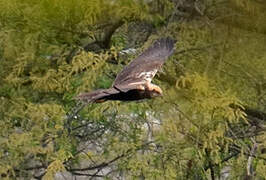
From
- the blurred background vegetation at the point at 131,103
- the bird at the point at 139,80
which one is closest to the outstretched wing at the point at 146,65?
the bird at the point at 139,80

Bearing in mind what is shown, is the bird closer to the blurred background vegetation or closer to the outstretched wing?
the outstretched wing

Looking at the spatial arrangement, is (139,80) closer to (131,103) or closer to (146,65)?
(146,65)

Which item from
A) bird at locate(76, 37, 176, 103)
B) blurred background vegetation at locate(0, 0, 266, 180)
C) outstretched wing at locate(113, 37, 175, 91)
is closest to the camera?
bird at locate(76, 37, 176, 103)

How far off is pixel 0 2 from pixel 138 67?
99 centimetres

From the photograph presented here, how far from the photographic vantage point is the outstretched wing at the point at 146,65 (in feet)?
9.30

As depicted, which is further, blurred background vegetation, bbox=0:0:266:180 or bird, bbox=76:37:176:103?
blurred background vegetation, bbox=0:0:266:180

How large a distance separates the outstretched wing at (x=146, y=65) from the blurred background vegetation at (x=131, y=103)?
31cm

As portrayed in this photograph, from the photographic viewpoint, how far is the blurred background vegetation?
366 cm

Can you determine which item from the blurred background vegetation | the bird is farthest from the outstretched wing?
the blurred background vegetation

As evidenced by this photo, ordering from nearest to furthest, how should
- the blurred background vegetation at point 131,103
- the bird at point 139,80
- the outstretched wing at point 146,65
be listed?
the bird at point 139,80 → the outstretched wing at point 146,65 → the blurred background vegetation at point 131,103

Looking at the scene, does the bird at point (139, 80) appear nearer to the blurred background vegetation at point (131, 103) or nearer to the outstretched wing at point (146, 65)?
the outstretched wing at point (146, 65)

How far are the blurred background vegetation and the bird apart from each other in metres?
0.33

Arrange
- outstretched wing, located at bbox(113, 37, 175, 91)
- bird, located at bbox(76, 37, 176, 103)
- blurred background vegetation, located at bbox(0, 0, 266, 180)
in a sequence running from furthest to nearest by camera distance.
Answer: blurred background vegetation, located at bbox(0, 0, 266, 180) → outstretched wing, located at bbox(113, 37, 175, 91) → bird, located at bbox(76, 37, 176, 103)

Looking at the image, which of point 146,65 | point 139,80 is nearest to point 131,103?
point 146,65
